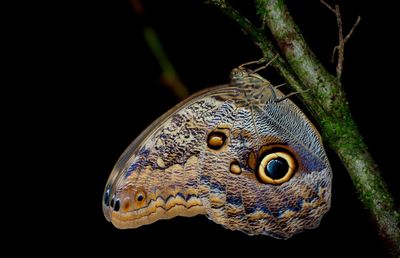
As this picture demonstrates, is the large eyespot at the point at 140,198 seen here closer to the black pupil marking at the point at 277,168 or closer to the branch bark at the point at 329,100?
the black pupil marking at the point at 277,168

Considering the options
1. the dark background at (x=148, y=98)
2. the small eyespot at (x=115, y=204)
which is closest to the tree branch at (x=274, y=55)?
the small eyespot at (x=115, y=204)

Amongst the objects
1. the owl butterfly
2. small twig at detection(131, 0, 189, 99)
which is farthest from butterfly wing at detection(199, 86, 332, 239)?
small twig at detection(131, 0, 189, 99)

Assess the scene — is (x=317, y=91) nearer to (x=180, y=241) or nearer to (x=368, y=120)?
(x=368, y=120)

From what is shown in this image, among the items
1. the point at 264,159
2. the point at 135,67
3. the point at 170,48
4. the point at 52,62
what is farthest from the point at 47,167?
the point at 264,159

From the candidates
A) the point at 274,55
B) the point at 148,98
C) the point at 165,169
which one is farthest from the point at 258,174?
the point at 148,98

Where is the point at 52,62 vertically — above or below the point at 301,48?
above

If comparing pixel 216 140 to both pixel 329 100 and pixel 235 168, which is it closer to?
pixel 235 168
